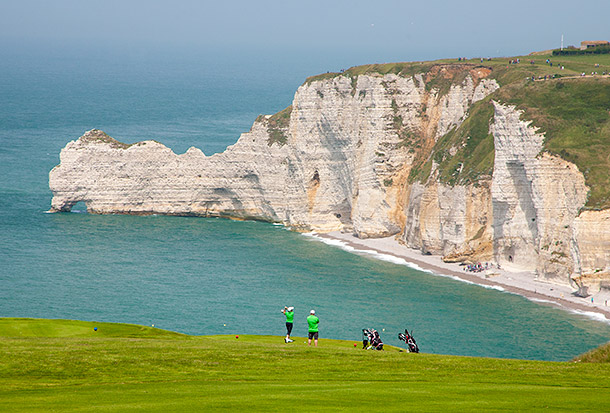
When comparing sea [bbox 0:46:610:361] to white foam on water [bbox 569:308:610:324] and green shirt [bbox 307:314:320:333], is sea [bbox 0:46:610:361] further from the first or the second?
green shirt [bbox 307:314:320:333]

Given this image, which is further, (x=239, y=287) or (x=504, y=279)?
(x=504, y=279)

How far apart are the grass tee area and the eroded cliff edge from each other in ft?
153

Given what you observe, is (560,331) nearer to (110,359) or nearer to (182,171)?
(110,359)

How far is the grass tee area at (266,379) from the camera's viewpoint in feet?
61.5

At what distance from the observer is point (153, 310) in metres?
63.4

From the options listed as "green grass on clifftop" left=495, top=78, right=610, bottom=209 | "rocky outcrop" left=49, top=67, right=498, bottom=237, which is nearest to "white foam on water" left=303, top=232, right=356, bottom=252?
"rocky outcrop" left=49, top=67, right=498, bottom=237

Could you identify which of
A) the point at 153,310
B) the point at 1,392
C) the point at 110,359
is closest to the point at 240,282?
the point at 153,310

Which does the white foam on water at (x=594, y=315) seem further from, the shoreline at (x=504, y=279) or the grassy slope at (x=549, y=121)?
the grassy slope at (x=549, y=121)

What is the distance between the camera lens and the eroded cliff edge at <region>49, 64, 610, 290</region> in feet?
242

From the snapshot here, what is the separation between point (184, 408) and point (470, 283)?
58654 millimetres

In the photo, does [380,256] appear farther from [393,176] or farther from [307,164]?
[307,164]

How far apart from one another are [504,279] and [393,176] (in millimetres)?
22970

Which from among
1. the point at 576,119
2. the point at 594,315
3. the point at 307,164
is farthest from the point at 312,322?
the point at 307,164

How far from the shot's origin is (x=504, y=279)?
7444 cm
